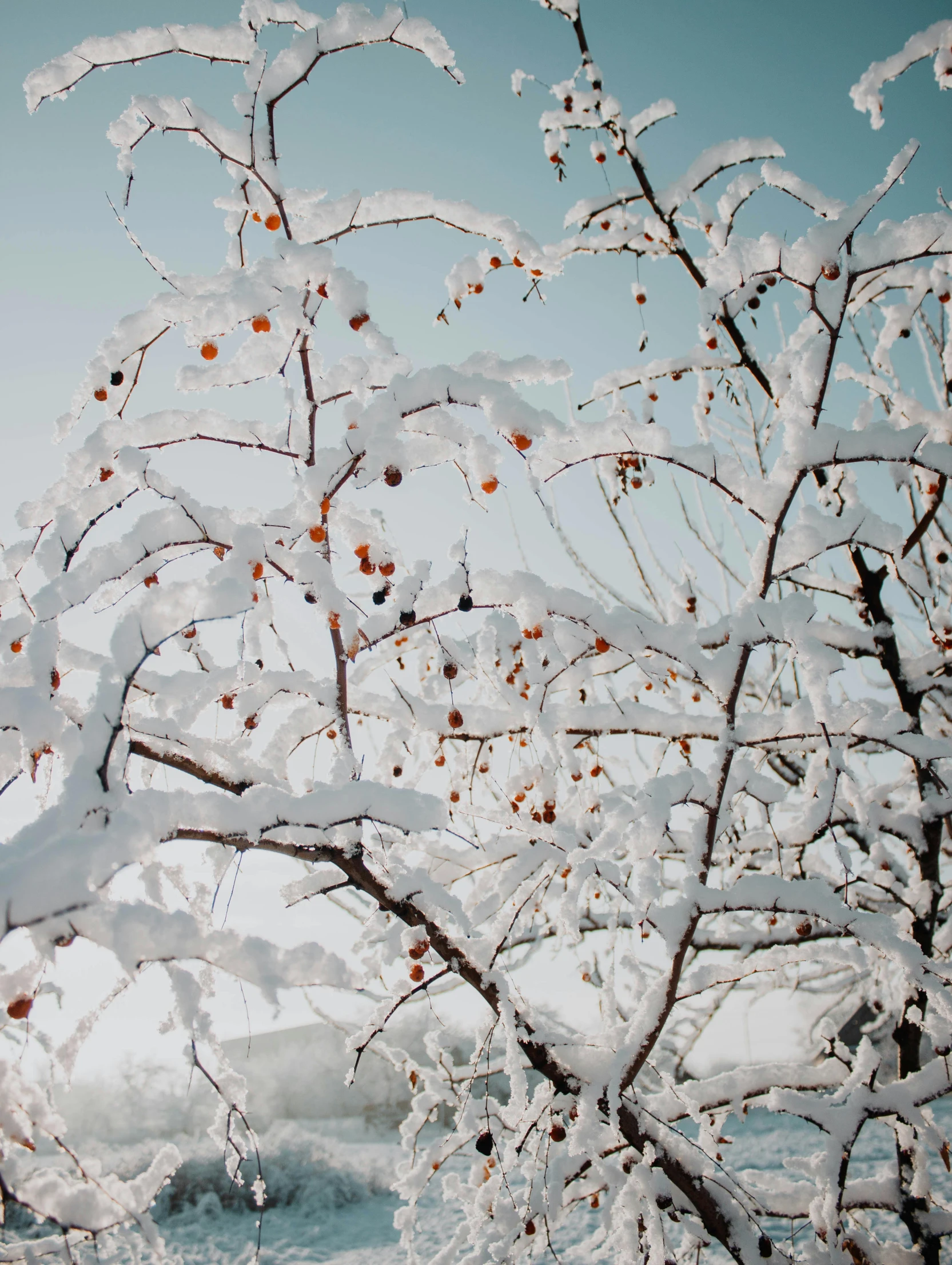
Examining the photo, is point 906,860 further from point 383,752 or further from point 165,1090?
point 165,1090

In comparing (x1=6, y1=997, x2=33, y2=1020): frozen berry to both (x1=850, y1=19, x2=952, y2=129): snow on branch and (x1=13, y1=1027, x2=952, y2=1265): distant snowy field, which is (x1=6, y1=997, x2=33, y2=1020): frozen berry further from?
(x1=850, y1=19, x2=952, y2=129): snow on branch

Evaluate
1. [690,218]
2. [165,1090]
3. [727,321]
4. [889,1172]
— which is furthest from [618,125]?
[165,1090]

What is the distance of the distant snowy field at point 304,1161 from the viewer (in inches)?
171

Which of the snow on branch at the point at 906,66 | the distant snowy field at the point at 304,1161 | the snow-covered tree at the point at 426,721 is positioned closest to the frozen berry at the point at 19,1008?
the snow-covered tree at the point at 426,721

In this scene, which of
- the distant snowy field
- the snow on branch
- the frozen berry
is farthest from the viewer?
the distant snowy field

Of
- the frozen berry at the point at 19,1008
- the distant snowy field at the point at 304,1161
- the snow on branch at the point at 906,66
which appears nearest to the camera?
the frozen berry at the point at 19,1008

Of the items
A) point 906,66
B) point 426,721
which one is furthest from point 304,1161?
point 906,66

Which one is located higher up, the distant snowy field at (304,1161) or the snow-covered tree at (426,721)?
the snow-covered tree at (426,721)

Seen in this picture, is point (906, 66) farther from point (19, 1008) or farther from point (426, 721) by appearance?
point (19, 1008)

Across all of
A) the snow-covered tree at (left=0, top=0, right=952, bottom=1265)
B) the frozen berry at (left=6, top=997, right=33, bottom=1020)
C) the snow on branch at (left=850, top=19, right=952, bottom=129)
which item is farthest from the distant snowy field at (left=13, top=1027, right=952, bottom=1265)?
the snow on branch at (left=850, top=19, right=952, bottom=129)

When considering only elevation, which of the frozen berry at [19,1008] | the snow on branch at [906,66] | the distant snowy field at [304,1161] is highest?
the snow on branch at [906,66]

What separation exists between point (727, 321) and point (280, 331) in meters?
1.89

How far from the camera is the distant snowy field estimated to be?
4355 mm

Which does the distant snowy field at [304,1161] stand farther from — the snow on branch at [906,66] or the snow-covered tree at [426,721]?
the snow on branch at [906,66]
